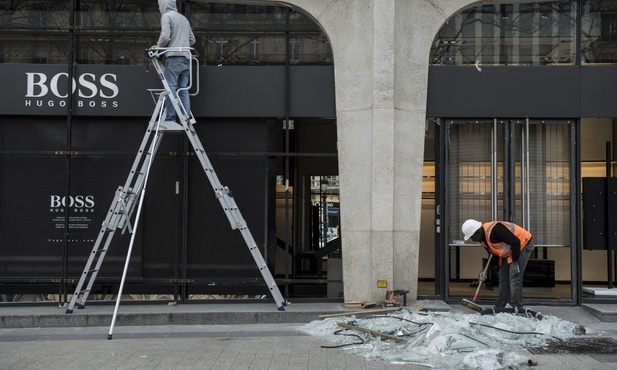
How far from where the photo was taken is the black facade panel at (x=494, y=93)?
12445 mm

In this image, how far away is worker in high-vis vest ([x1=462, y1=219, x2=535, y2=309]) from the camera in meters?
11.1

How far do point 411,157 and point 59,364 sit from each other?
20.7 feet

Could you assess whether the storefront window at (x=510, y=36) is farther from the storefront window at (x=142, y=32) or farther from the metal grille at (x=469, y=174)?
the storefront window at (x=142, y=32)

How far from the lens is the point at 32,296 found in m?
12.3

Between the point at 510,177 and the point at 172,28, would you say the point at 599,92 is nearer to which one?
the point at 510,177

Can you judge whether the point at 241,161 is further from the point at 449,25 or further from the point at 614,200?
the point at 614,200

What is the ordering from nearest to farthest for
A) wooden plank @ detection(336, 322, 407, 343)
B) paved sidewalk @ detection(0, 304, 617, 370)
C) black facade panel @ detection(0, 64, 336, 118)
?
paved sidewalk @ detection(0, 304, 617, 370) < wooden plank @ detection(336, 322, 407, 343) < black facade panel @ detection(0, 64, 336, 118)

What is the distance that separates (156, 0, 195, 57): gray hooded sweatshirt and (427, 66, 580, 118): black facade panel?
4055 mm

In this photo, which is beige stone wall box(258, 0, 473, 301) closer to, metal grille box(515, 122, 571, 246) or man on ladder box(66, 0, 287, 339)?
man on ladder box(66, 0, 287, 339)

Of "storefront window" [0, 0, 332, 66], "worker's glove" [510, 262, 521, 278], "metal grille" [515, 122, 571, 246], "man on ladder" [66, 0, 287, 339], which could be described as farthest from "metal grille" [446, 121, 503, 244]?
"man on ladder" [66, 0, 287, 339]

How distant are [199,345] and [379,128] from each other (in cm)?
454

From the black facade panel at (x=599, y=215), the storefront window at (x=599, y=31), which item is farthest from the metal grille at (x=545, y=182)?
the storefront window at (x=599, y=31)

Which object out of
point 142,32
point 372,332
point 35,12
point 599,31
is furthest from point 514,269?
point 35,12

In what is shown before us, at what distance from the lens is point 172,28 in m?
11.6
